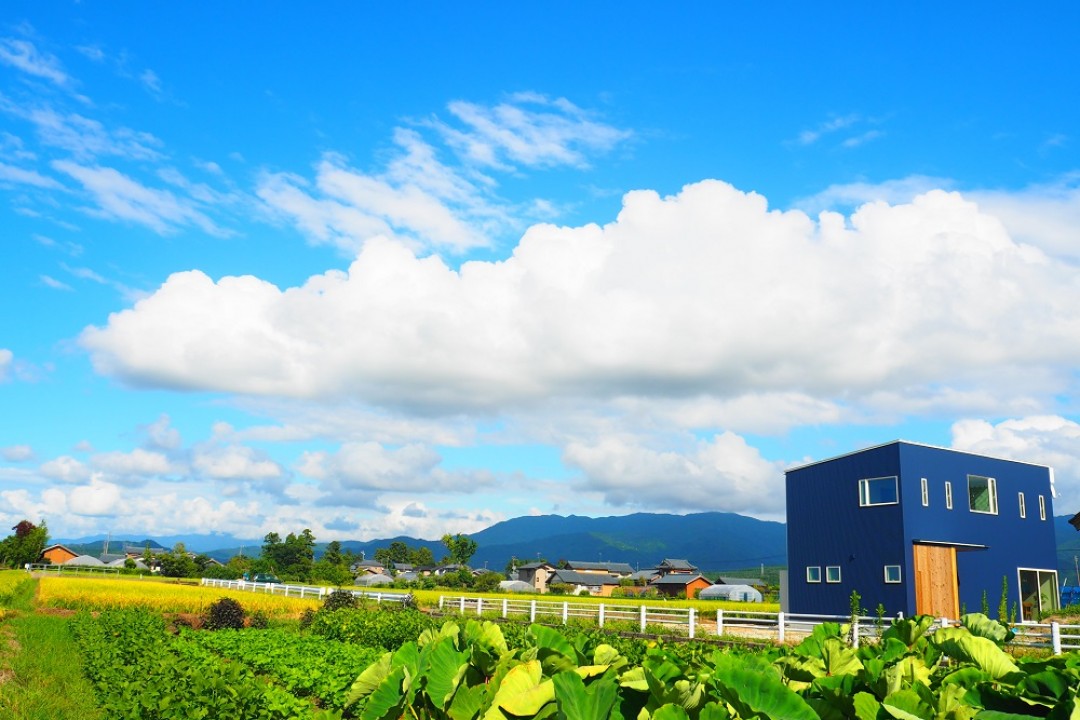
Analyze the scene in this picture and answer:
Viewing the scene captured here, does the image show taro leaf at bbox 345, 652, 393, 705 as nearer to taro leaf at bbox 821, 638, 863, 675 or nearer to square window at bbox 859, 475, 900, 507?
taro leaf at bbox 821, 638, 863, 675

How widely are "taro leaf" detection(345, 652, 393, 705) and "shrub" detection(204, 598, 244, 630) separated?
1101 inches

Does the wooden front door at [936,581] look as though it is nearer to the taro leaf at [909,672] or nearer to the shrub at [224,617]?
the shrub at [224,617]

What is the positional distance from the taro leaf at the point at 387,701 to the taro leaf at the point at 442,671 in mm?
96

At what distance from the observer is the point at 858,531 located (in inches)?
1167

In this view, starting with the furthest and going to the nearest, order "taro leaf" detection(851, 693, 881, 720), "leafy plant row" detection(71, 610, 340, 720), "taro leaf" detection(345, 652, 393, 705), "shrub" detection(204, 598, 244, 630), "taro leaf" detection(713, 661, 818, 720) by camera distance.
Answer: "shrub" detection(204, 598, 244, 630), "leafy plant row" detection(71, 610, 340, 720), "taro leaf" detection(345, 652, 393, 705), "taro leaf" detection(851, 693, 881, 720), "taro leaf" detection(713, 661, 818, 720)

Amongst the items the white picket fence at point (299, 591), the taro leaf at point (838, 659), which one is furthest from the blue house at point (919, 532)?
the taro leaf at point (838, 659)

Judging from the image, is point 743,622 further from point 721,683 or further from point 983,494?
point 721,683

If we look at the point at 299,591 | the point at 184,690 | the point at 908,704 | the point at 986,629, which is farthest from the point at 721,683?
the point at 299,591

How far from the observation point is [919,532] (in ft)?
93.2

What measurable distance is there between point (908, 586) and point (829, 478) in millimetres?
5021

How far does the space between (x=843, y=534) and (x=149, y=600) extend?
3140 cm

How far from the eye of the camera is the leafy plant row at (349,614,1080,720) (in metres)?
2.15

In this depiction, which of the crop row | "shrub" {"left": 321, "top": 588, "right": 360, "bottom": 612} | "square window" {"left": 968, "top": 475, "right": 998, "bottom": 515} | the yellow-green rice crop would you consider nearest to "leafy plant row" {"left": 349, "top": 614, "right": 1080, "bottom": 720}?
"square window" {"left": 968, "top": 475, "right": 998, "bottom": 515}

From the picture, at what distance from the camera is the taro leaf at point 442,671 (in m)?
2.74
